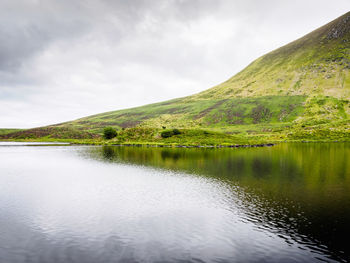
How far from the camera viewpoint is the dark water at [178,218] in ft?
72.9

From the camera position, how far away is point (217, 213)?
31984 mm

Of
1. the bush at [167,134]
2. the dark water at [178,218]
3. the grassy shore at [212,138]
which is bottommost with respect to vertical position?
the dark water at [178,218]

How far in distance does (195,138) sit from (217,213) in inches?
4386

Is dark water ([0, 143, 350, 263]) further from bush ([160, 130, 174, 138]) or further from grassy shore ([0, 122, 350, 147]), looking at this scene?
bush ([160, 130, 174, 138])

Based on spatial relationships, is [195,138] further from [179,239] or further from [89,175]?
[179,239]

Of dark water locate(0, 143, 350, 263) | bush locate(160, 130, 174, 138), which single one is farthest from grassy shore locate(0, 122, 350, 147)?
dark water locate(0, 143, 350, 263)

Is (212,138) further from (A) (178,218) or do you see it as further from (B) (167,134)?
(A) (178,218)

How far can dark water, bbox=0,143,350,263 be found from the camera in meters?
22.2

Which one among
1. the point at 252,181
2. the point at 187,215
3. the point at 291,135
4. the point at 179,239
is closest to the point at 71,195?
the point at 187,215

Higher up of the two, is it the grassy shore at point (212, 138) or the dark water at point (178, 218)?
the grassy shore at point (212, 138)

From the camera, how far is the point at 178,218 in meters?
30.7

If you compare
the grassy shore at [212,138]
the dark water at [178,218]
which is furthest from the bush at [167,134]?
the dark water at [178,218]

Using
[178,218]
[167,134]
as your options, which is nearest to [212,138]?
[167,134]

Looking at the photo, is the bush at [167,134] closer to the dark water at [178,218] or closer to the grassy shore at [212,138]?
the grassy shore at [212,138]
